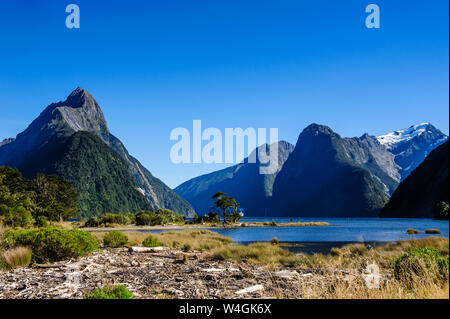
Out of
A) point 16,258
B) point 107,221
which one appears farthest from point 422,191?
point 16,258

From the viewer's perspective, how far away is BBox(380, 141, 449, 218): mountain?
4441 inches

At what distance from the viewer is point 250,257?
18.5 metres

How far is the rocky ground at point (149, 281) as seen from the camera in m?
8.74

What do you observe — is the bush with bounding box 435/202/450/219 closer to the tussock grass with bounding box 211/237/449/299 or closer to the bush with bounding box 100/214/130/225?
the tussock grass with bounding box 211/237/449/299

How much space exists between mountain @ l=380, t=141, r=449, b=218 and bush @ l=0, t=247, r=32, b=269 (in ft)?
378

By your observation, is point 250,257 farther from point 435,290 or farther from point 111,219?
point 111,219

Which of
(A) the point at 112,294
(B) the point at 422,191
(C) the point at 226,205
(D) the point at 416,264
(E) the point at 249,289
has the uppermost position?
(D) the point at 416,264

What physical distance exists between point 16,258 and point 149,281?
21.5 ft

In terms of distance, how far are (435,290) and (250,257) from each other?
12757 mm

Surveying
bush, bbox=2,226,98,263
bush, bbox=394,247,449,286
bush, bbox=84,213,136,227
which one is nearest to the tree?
bush, bbox=84,213,136,227

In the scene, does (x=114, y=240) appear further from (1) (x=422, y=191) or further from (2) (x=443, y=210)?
(1) (x=422, y=191)

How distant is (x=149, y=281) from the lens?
34.8ft

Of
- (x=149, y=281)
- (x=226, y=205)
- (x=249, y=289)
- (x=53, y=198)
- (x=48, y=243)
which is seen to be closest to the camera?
(x=249, y=289)
